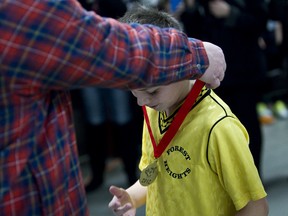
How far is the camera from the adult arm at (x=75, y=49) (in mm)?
904

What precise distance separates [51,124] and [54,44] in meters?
0.17

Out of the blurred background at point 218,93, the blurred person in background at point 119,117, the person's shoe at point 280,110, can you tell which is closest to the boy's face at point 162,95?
the blurred background at point 218,93

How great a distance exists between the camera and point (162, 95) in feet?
4.47

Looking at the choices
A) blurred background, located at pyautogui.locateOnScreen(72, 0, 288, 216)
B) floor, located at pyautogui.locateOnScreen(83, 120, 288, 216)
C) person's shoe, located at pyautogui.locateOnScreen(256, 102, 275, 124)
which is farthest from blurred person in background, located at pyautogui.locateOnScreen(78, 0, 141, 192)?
person's shoe, located at pyautogui.locateOnScreen(256, 102, 275, 124)

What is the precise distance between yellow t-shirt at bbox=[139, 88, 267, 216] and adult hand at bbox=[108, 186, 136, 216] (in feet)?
0.28

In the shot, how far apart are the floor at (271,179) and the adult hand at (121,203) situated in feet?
5.76

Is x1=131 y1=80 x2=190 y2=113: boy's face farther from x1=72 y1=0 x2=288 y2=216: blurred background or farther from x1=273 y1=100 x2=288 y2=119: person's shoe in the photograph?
x1=273 y1=100 x2=288 y2=119: person's shoe

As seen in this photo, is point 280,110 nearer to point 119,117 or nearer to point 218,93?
point 119,117

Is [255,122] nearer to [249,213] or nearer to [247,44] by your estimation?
[247,44]

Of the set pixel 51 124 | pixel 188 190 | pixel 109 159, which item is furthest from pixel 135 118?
pixel 51 124

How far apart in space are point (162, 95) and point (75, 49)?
18.3 inches

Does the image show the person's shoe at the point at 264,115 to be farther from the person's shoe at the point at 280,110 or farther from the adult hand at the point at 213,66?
the adult hand at the point at 213,66

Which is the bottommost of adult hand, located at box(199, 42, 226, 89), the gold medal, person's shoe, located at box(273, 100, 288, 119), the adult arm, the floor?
person's shoe, located at box(273, 100, 288, 119)

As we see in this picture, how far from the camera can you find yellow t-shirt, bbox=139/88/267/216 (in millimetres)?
1315
